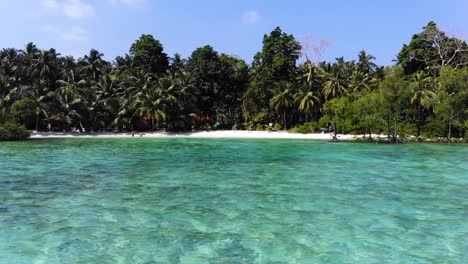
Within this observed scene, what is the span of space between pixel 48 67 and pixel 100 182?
51.8 metres

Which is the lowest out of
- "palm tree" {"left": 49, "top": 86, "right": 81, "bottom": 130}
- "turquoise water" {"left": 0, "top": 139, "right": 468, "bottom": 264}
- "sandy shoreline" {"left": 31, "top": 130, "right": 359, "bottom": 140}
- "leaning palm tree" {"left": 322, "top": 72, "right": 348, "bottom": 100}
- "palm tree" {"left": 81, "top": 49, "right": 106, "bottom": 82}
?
"turquoise water" {"left": 0, "top": 139, "right": 468, "bottom": 264}

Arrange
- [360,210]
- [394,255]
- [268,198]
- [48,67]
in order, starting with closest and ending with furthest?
[394,255] < [360,210] < [268,198] < [48,67]

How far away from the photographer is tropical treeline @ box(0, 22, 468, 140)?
4731cm

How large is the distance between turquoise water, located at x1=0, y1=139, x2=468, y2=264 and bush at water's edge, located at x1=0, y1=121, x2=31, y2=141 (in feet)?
94.5

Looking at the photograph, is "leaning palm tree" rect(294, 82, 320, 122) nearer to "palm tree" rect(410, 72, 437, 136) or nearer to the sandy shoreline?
the sandy shoreline

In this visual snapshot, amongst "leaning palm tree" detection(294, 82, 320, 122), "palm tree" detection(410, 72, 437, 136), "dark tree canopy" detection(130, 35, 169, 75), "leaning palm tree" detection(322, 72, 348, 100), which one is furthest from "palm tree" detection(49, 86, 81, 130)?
"palm tree" detection(410, 72, 437, 136)

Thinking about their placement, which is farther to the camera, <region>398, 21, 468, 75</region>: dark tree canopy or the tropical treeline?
<region>398, 21, 468, 75</region>: dark tree canopy

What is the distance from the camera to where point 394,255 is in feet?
26.3

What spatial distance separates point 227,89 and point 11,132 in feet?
109

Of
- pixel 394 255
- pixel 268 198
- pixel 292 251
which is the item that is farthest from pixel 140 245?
pixel 268 198

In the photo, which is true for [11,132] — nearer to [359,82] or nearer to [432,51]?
[359,82]

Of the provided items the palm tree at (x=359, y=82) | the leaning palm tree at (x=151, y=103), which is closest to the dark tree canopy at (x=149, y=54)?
the leaning palm tree at (x=151, y=103)

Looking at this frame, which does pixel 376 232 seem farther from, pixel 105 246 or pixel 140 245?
pixel 105 246

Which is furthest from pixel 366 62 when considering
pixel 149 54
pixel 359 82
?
pixel 149 54
